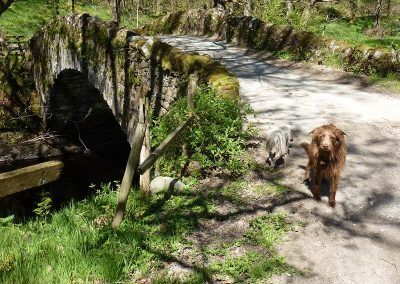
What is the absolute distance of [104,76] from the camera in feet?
36.7

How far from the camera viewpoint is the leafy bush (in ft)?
20.7

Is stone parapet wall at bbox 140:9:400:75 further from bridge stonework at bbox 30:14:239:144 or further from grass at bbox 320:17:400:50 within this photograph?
grass at bbox 320:17:400:50

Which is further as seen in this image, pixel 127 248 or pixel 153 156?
pixel 153 156

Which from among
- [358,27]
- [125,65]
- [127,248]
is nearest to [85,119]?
[125,65]

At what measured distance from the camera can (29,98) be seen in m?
17.7

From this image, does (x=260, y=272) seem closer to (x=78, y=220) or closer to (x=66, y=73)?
(x=78, y=220)

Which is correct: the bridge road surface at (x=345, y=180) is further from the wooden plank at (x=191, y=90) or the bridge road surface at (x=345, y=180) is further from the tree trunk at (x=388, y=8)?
the tree trunk at (x=388, y=8)

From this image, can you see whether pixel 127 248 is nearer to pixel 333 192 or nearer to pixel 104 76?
pixel 333 192

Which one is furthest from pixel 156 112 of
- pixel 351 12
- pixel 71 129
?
pixel 351 12

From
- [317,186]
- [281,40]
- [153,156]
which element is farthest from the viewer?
[281,40]

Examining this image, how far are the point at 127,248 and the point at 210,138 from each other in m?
2.55

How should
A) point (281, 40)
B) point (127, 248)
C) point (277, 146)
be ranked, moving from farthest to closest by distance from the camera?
point (281, 40)
point (277, 146)
point (127, 248)

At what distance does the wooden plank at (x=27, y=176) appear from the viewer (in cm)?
294

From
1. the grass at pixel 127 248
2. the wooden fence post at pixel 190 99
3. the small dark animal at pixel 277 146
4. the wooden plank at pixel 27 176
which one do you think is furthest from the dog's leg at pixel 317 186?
the wooden plank at pixel 27 176
